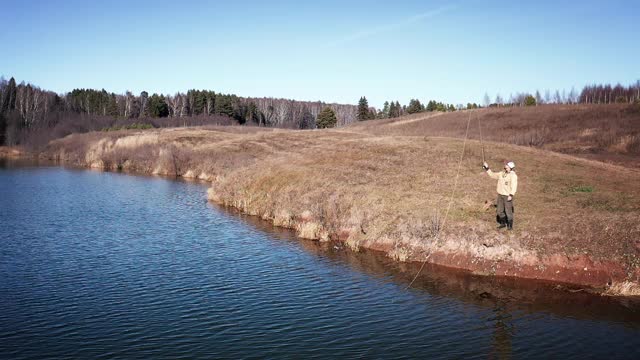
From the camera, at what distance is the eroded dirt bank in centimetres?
2495

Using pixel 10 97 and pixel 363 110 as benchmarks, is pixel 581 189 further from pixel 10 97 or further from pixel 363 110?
pixel 363 110

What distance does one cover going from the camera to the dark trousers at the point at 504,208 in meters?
26.5

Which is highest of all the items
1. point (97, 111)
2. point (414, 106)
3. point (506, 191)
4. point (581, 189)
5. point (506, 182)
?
point (414, 106)

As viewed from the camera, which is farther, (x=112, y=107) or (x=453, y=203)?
(x=112, y=107)

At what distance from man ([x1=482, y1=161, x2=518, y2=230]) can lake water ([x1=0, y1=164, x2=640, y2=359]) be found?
3.51 metres

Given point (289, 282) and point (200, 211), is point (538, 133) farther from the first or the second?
point (289, 282)

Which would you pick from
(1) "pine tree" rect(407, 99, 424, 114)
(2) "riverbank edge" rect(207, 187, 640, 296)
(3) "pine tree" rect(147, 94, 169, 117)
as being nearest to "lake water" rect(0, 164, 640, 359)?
(2) "riverbank edge" rect(207, 187, 640, 296)

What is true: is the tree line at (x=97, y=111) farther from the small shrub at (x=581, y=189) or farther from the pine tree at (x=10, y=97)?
the small shrub at (x=581, y=189)

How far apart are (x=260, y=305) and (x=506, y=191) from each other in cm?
1313

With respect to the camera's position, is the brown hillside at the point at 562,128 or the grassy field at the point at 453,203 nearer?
the grassy field at the point at 453,203

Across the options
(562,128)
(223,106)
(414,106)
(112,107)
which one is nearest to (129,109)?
(112,107)

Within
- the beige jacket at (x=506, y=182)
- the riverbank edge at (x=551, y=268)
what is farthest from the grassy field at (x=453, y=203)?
the beige jacket at (x=506, y=182)

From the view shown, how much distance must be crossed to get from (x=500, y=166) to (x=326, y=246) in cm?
1992

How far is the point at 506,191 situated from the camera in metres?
26.1
